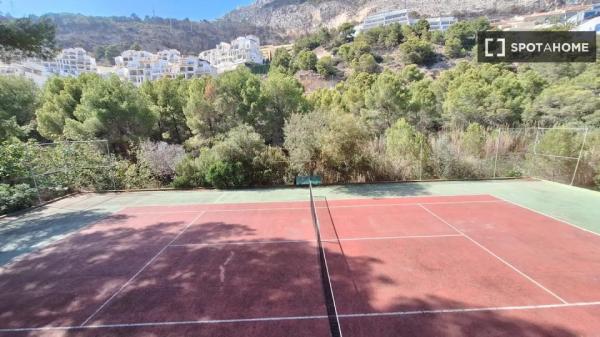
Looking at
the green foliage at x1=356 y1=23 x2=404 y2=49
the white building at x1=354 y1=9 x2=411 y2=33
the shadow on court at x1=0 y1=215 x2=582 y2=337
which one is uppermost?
the white building at x1=354 y1=9 x2=411 y2=33

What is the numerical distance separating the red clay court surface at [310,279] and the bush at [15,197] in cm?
391

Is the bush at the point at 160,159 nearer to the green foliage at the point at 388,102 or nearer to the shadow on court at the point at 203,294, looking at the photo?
the shadow on court at the point at 203,294

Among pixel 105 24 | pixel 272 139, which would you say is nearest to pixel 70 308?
pixel 272 139

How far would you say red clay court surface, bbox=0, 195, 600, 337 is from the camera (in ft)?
11.1

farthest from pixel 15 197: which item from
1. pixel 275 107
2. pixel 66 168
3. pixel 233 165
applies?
pixel 275 107

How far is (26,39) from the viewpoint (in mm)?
5996

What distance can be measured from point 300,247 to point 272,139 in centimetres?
977

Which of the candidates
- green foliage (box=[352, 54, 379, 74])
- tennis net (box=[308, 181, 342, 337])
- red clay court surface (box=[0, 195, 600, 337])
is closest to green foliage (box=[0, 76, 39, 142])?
red clay court surface (box=[0, 195, 600, 337])

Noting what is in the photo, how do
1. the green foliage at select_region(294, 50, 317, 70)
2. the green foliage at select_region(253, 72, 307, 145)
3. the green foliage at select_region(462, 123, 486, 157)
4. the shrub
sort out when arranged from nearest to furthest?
the shrub → the green foliage at select_region(462, 123, 486, 157) → the green foliage at select_region(253, 72, 307, 145) → the green foliage at select_region(294, 50, 317, 70)

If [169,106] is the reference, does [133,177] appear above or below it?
below
